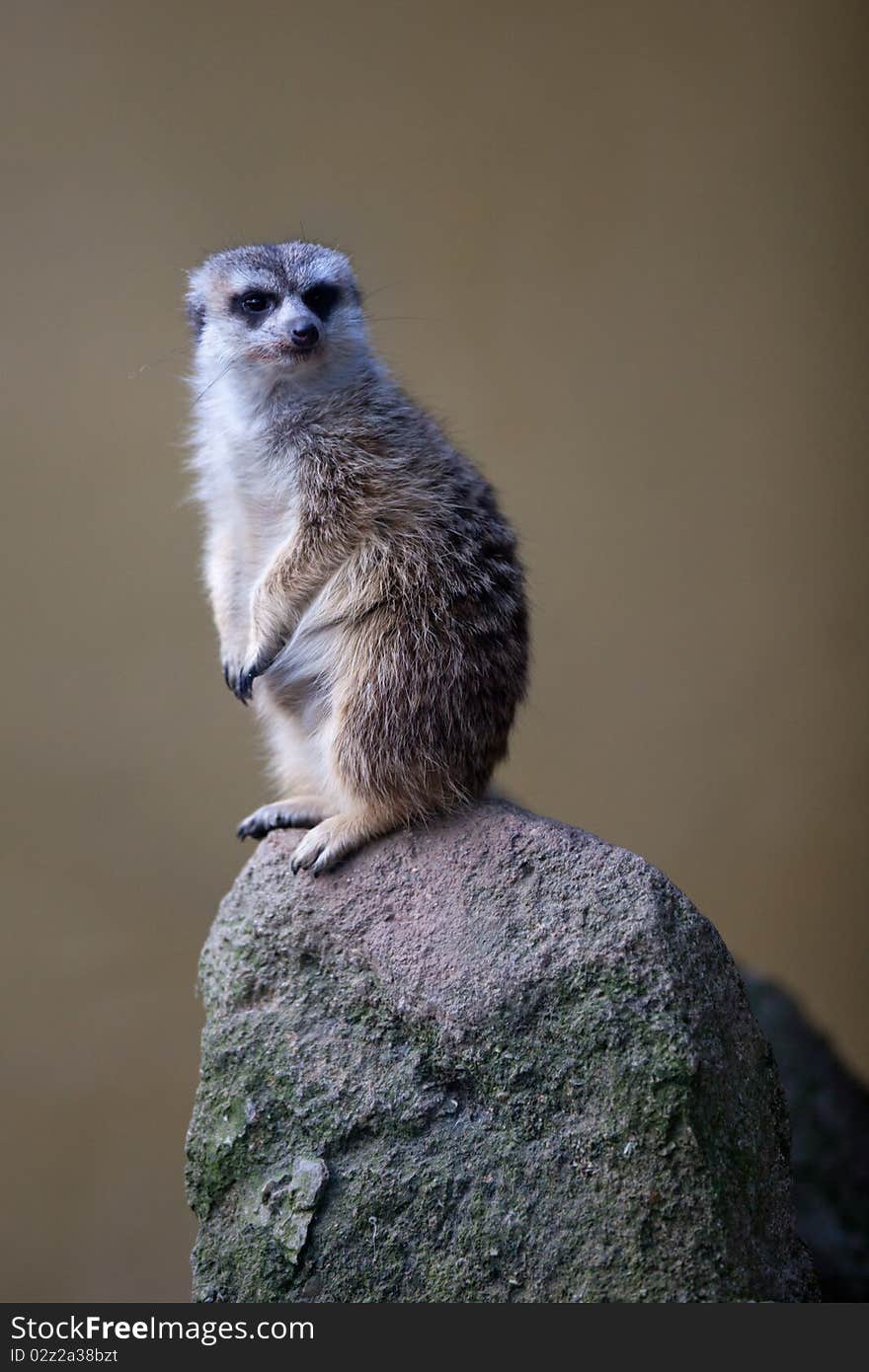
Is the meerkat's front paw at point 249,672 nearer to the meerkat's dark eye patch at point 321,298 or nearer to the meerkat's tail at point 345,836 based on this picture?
the meerkat's tail at point 345,836

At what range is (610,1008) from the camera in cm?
150

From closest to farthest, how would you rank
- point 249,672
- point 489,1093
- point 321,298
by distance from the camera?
point 489,1093, point 249,672, point 321,298

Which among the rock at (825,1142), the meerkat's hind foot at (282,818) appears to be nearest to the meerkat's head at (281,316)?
the meerkat's hind foot at (282,818)

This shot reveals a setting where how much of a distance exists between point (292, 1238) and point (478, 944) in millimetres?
444

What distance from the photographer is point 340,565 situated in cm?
191

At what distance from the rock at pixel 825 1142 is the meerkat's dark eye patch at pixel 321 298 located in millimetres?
2007

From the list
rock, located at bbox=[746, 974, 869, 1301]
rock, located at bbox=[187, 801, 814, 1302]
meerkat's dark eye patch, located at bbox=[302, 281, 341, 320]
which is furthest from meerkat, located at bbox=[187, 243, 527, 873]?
rock, located at bbox=[746, 974, 869, 1301]

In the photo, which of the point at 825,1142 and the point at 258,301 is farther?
the point at 825,1142

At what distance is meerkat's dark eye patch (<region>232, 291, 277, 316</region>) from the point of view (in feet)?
6.62

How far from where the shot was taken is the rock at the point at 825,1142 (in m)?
3.02

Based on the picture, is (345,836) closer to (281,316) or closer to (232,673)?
(232,673)

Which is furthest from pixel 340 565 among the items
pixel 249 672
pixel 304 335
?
pixel 304 335

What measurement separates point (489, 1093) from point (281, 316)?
1194 mm

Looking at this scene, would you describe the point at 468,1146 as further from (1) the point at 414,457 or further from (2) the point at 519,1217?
(1) the point at 414,457
